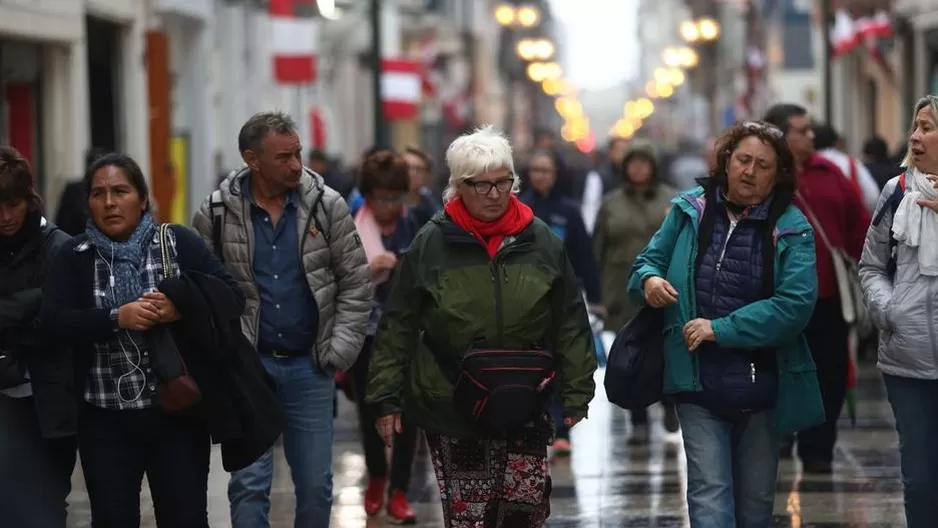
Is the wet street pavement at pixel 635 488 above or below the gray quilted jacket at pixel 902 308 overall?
below

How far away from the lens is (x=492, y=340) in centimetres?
691

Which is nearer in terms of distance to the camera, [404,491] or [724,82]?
[404,491]

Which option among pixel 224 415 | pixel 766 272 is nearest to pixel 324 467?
pixel 224 415

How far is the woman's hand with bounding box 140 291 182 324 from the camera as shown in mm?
6730

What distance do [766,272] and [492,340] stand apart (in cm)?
113

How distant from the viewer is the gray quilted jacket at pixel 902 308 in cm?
721

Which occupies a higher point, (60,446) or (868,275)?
(868,275)

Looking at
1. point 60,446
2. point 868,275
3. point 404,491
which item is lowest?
point 404,491

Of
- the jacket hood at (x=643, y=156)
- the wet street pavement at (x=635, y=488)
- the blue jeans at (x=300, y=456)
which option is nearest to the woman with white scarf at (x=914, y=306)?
the wet street pavement at (x=635, y=488)

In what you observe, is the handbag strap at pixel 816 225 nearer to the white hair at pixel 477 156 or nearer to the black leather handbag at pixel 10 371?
the white hair at pixel 477 156

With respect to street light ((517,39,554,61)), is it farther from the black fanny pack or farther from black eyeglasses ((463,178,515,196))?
the black fanny pack

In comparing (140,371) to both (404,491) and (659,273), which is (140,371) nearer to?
(659,273)

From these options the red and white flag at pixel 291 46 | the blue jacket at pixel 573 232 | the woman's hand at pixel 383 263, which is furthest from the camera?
the red and white flag at pixel 291 46

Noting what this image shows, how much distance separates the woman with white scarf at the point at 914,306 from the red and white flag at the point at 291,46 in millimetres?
19456
